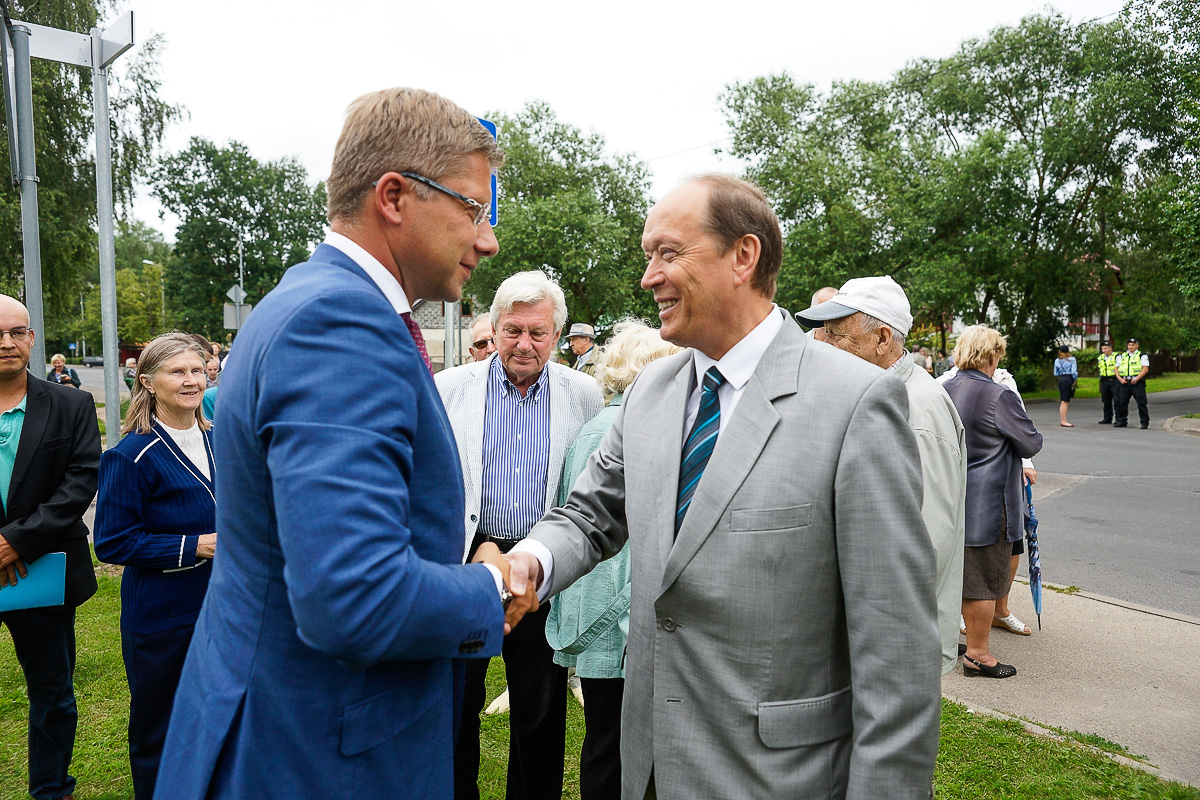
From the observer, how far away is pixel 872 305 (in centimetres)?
365

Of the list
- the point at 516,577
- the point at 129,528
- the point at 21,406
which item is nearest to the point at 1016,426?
the point at 516,577

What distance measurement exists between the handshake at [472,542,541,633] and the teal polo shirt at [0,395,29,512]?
9.65 ft

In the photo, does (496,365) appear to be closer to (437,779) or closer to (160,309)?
(437,779)

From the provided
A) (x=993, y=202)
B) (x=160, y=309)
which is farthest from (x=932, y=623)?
(x=160, y=309)

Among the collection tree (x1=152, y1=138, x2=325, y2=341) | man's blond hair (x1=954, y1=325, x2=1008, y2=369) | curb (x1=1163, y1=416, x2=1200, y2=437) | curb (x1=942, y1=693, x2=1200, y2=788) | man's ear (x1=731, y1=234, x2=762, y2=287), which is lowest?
curb (x1=942, y1=693, x2=1200, y2=788)

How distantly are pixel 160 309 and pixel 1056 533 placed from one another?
6936cm

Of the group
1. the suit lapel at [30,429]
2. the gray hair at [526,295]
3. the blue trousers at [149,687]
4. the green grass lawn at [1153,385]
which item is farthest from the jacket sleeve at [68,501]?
the green grass lawn at [1153,385]

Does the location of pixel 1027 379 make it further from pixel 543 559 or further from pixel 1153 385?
pixel 543 559

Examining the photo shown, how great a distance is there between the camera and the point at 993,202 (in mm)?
25891

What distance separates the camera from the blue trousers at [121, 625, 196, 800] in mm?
3205

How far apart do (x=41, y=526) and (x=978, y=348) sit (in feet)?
17.5

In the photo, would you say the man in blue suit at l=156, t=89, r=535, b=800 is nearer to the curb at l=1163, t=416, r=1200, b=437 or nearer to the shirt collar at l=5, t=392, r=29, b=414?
the shirt collar at l=5, t=392, r=29, b=414

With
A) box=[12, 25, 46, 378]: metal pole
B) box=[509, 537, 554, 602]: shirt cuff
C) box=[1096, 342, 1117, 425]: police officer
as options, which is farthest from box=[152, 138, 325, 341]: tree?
box=[509, 537, 554, 602]: shirt cuff

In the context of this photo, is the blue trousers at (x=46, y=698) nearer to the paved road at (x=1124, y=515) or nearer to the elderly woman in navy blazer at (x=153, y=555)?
the elderly woman in navy blazer at (x=153, y=555)
